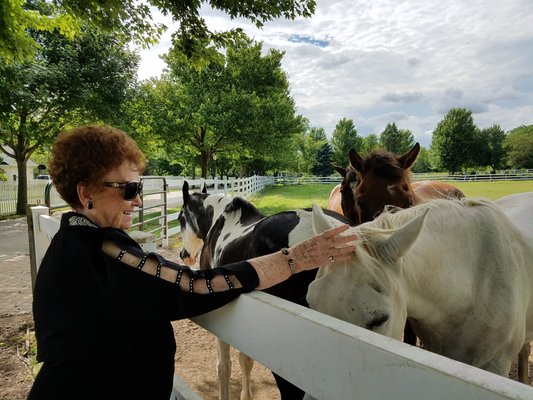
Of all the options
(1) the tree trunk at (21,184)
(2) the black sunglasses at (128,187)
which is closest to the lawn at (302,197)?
(2) the black sunglasses at (128,187)

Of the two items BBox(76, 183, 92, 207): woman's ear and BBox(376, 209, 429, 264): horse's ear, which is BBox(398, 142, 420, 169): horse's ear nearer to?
BBox(376, 209, 429, 264): horse's ear

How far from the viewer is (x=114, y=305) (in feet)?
3.76

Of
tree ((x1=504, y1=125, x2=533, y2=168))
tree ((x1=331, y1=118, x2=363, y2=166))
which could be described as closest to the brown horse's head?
tree ((x1=331, y1=118, x2=363, y2=166))

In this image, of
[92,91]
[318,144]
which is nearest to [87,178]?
[92,91]

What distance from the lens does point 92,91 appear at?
15.2m

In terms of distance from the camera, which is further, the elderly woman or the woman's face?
the woman's face

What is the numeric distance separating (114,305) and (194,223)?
10.3ft

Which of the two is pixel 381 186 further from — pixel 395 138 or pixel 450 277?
pixel 395 138

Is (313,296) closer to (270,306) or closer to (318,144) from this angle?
(270,306)

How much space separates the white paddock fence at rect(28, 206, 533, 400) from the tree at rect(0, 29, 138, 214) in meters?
15.0

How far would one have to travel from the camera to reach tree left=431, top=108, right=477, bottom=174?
186ft

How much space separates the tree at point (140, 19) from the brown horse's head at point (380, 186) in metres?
2.91

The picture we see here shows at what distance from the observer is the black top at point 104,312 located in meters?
1.14

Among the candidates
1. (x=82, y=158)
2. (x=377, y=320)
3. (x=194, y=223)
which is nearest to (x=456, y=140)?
(x=194, y=223)
